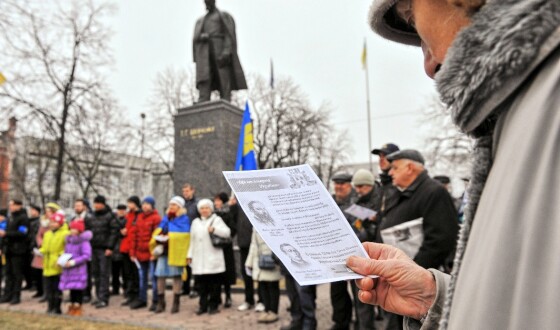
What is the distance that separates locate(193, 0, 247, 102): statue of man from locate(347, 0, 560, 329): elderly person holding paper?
10.8m

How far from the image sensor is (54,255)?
7430 mm

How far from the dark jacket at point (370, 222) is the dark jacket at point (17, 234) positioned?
7.64 m

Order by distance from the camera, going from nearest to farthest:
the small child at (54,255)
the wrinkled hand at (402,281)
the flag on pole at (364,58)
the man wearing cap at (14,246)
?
the wrinkled hand at (402,281) < the small child at (54,255) < the man wearing cap at (14,246) < the flag on pole at (364,58)

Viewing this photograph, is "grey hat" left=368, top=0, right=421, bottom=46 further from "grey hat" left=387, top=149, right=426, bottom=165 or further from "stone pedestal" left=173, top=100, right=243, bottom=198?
"stone pedestal" left=173, top=100, right=243, bottom=198

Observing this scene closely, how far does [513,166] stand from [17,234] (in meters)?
10.8

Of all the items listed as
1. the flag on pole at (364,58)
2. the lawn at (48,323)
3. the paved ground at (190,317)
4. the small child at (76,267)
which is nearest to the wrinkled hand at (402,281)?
the paved ground at (190,317)

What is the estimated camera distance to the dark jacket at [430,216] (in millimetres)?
3699

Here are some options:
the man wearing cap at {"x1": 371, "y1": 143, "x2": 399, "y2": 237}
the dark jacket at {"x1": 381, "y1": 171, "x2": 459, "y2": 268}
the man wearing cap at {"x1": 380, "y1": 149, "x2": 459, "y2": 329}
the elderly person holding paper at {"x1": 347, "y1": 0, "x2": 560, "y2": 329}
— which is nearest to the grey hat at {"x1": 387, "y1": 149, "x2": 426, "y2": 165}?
the man wearing cap at {"x1": 380, "y1": 149, "x2": 459, "y2": 329}

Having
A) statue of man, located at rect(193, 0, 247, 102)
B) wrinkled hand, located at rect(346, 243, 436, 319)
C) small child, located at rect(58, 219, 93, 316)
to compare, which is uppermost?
statue of man, located at rect(193, 0, 247, 102)

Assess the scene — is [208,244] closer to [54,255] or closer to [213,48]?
[54,255]

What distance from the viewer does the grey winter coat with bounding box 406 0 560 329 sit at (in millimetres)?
657

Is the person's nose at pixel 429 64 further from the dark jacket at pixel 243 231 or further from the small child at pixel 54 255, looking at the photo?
the small child at pixel 54 255

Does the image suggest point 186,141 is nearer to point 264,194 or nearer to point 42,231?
point 42,231

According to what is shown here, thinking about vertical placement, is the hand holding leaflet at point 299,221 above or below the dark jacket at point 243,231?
above
